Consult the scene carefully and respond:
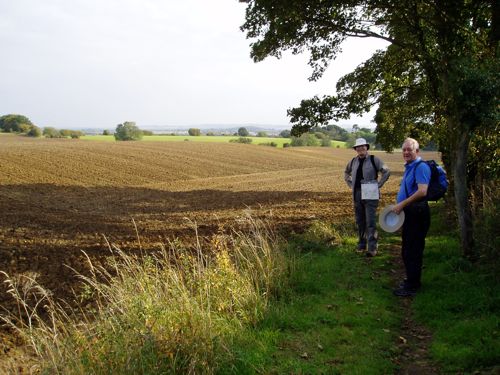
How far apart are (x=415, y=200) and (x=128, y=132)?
70.8 m

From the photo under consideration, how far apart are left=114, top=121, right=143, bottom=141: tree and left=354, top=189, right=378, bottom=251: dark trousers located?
67.4 metres

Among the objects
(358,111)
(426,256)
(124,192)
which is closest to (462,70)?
(426,256)

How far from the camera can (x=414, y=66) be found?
15.3 meters

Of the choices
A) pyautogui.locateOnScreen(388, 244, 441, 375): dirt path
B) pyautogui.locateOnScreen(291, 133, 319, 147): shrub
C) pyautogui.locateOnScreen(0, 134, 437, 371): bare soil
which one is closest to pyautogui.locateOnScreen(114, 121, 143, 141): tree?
pyautogui.locateOnScreen(291, 133, 319, 147): shrub

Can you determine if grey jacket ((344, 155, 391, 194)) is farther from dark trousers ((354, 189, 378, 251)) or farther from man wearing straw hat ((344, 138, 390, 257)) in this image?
dark trousers ((354, 189, 378, 251))

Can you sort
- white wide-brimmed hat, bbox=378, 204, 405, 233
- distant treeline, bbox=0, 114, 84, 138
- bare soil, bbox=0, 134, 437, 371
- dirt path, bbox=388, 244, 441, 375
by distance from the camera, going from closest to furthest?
dirt path, bbox=388, 244, 441, 375 < white wide-brimmed hat, bbox=378, 204, 405, 233 < bare soil, bbox=0, 134, 437, 371 < distant treeline, bbox=0, 114, 84, 138

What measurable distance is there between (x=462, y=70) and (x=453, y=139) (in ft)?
6.46

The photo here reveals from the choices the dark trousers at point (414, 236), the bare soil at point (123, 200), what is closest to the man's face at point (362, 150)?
the dark trousers at point (414, 236)

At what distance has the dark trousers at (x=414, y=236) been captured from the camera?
714 cm

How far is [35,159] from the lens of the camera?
3120cm

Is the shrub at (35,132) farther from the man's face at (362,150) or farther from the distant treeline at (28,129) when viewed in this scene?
the man's face at (362,150)

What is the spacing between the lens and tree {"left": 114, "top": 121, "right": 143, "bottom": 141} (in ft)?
241

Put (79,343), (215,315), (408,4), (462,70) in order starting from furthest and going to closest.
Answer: (408,4)
(462,70)
(215,315)
(79,343)

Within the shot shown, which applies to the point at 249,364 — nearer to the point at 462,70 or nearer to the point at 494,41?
the point at 462,70
